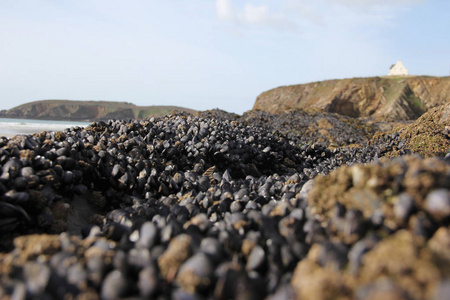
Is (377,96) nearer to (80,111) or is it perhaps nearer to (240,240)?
(240,240)

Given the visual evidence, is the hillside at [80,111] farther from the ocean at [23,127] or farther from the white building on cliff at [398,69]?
the white building on cliff at [398,69]

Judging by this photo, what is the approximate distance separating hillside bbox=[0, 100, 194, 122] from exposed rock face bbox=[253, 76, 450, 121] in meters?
Result: 43.4

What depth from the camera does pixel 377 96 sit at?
103ft

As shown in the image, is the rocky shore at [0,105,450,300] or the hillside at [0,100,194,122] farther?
the hillside at [0,100,194,122]

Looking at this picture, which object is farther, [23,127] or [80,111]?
[80,111]

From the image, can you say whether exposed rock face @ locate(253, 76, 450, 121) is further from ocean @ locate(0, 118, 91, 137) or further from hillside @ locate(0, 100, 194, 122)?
hillside @ locate(0, 100, 194, 122)

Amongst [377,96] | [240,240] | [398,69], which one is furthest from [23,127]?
[398,69]

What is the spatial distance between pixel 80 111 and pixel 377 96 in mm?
72167

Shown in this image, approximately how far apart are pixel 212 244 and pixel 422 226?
0.87m

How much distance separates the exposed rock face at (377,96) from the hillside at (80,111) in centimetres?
4341

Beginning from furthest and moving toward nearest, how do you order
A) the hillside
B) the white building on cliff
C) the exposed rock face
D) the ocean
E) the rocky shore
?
the hillside → the white building on cliff → the exposed rock face → the ocean → the rocky shore

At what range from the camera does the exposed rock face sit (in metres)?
29.9

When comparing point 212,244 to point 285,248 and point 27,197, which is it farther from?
point 27,197

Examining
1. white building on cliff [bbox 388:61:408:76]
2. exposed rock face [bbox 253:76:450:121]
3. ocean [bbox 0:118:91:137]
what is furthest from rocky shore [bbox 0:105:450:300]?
white building on cliff [bbox 388:61:408:76]
